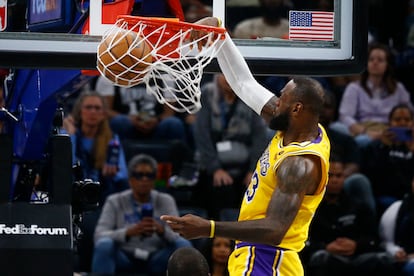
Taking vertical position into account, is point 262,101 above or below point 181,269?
above

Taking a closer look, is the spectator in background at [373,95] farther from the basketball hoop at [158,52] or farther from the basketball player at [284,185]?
the basketball hoop at [158,52]

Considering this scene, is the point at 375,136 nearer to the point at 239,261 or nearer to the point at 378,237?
the point at 378,237

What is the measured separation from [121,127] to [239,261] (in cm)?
438

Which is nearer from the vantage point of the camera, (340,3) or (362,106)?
(340,3)

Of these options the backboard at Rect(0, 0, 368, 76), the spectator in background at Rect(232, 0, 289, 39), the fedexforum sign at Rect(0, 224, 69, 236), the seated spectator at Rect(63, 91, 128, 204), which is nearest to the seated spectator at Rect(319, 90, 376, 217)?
the seated spectator at Rect(63, 91, 128, 204)

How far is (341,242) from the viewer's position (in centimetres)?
896

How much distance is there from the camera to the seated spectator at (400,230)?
8.91 meters

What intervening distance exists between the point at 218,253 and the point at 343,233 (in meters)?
1.21

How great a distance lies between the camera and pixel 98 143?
9.43 metres

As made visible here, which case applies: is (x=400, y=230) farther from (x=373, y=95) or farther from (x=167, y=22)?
(x=167, y=22)

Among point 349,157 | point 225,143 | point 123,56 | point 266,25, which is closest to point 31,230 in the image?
point 123,56

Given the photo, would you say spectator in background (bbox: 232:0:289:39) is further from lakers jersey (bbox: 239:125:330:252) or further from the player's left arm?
the player's left arm

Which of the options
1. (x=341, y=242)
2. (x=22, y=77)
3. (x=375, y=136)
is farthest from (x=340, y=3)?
(x=375, y=136)

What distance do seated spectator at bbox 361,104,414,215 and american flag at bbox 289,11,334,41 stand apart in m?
3.94
